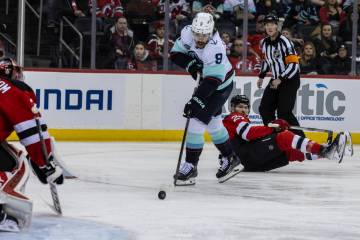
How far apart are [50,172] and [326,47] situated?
7631 millimetres

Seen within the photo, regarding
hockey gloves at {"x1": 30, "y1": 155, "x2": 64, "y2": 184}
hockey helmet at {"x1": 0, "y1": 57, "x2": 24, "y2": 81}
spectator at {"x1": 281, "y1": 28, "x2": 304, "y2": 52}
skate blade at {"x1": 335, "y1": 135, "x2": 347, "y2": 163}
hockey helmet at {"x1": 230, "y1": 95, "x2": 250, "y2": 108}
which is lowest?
skate blade at {"x1": 335, "y1": 135, "x2": 347, "y2": 163}

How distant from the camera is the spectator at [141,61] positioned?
11.6 metres

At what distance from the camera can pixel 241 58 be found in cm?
1177

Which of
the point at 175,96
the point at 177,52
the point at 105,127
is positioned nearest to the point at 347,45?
the point at 175,96

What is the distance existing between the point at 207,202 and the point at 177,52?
1.33 m

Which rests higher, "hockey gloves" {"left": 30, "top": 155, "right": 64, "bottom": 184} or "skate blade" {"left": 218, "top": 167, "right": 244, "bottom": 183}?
"hockey gloves" {"left": 30, "top": 155, "right": 64, "bottom": 184}

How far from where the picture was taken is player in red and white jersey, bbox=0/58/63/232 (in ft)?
14.9

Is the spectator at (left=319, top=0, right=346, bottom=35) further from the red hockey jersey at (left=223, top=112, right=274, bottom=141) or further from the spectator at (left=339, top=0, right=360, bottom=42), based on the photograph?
the red hockey jersey at (left=223, top=112, right=274, bottom=141)

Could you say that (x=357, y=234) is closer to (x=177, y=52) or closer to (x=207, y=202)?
(x=207, y=202)

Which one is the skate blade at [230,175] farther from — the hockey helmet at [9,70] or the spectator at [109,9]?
the spectator at [109,9]

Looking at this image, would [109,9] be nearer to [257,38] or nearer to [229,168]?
[257,38]

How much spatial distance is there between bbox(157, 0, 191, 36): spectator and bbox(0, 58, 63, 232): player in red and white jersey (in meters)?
6.81

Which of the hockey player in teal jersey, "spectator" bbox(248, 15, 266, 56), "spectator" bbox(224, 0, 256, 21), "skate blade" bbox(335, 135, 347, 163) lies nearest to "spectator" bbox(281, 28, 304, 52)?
"spectator" bbox(248, 15, 266, 56)

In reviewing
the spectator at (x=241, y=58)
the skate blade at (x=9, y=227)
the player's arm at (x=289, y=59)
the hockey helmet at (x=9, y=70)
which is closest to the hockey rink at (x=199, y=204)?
the skate blade at (x=9, y=227)
